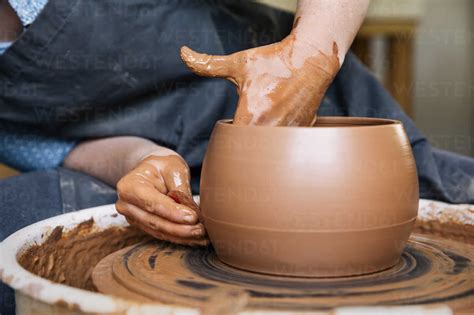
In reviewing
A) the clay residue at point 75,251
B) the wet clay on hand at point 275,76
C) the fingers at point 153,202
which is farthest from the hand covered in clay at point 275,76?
the clay residue at point 75,251

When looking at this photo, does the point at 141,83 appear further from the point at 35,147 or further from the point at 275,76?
the point at 275,76

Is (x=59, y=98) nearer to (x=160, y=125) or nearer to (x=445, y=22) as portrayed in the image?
(x=160, y=125)

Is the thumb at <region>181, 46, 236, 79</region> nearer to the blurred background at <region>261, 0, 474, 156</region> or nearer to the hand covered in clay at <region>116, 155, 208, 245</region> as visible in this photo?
the hand covered in clay at <region>116, 155, 208, 245</region>

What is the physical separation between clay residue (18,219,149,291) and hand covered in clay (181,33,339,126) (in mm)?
384

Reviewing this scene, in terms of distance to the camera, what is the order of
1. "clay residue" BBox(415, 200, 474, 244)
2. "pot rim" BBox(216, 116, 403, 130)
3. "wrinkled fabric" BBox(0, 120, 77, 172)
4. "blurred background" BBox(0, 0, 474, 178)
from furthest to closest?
"blurred background" BBox(0, 0, 474, 178) < "wrinkled fabric" BBox(0, 120, 77, 172) < "clay residue" BBox(415, 200, 474, 244) < "pot rim" BBox(216, 116, 403, 130)

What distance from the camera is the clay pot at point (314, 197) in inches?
32.5

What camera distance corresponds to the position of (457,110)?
4.84 meters

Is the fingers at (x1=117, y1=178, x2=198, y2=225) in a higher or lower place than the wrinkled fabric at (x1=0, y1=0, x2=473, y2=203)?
lower

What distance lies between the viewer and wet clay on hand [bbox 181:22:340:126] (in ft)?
3.09

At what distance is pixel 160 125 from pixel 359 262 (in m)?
0.79

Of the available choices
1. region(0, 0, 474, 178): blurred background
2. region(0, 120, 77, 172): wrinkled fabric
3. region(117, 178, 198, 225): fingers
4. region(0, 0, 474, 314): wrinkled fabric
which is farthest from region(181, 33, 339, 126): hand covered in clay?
region(0, 0, 474, 178): blurred background

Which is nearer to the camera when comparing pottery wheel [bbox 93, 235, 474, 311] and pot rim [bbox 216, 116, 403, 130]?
pottery wheel [bbox 93, 235, 474, 311]

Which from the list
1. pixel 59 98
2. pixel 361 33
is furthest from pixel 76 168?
pixel 361 33

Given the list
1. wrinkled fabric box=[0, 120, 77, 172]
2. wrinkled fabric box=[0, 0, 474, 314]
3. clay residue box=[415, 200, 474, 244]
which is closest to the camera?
clay residue box=[415, 200, 474, 244]
